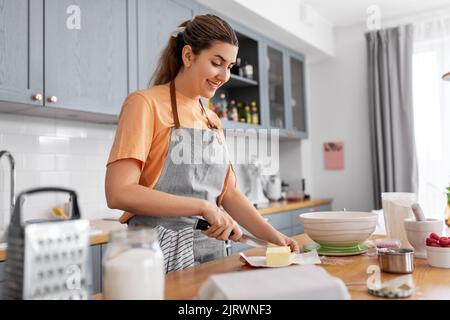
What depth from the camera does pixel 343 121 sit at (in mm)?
4551

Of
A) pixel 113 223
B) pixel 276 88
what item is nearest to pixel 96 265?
pixel 113 223

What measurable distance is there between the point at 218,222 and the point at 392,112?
3418 mm

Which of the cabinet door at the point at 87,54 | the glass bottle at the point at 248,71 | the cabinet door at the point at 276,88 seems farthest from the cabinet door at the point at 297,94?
the cabinet door at the point at 87,54

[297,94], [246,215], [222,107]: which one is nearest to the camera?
[246,215]

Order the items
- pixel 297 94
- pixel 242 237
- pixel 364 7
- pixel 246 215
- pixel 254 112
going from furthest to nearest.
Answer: pixel 297 94
pixel 364 7
pixel 254 112
pixel 246 215
pixel 242 237

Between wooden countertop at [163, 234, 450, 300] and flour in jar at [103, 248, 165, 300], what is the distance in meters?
0.17

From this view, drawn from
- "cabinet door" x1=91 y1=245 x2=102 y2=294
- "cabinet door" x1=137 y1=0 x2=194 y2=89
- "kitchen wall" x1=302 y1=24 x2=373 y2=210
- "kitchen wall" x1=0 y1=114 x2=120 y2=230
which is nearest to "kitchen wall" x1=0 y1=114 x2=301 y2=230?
"kitchen wall" x1=0 y1=114 x2=120 y2=230

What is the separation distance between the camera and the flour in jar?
0.72 metres

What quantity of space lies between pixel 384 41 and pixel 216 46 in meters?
3.26

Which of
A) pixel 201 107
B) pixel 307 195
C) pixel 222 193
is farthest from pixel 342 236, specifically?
pixel 307 195

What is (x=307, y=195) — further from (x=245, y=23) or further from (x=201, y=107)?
(x=201, y=107)

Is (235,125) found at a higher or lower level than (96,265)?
higher

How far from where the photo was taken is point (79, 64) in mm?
2279

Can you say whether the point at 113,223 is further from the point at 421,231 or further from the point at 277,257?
the point at 421,231
